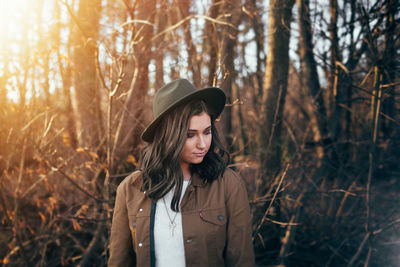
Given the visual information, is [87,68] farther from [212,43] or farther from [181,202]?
[181,202]

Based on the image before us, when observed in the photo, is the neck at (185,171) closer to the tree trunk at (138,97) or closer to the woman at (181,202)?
the woman at (181,202)

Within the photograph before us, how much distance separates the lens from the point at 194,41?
13.4 ft

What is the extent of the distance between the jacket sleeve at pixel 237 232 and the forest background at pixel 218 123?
1.40 meters

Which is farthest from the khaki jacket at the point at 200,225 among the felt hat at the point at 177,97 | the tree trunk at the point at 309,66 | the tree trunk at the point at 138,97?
the tree trunk at the point at 309,66

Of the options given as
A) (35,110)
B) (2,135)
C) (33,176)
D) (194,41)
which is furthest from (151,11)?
(33,176)

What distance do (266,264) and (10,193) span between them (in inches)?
144

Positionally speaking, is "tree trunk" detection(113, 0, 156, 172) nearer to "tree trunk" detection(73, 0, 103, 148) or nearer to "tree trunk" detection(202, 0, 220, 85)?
"tree trunk" detection(73, 0, 103, 148)

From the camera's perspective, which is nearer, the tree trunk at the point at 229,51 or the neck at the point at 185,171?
the neck at the point at 185,171

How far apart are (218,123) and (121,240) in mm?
1681

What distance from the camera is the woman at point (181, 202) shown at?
64.2 inches

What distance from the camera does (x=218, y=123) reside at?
3.03 m

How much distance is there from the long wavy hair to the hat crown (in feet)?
0.17

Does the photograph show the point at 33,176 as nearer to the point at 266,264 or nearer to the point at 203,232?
the point at 203,232

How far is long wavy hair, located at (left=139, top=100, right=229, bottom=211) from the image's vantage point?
5.32 feet
